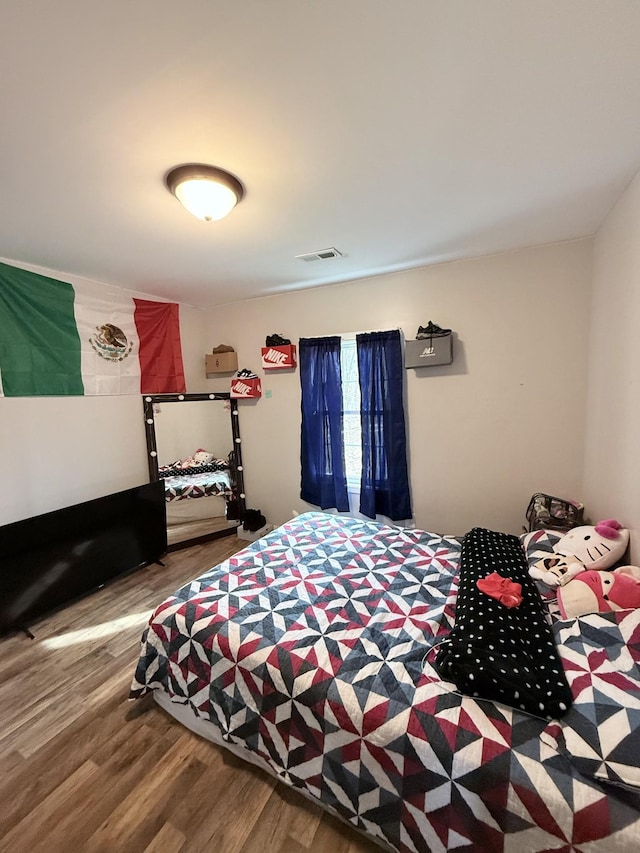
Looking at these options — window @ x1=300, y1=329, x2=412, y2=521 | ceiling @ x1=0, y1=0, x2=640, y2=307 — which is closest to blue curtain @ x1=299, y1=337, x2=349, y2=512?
window @ x1=300, y1=329, x2=412, y2=521

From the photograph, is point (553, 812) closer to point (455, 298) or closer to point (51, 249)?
point (455, 298)

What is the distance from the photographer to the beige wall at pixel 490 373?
240cm

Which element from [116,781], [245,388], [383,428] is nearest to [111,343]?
[245,388]

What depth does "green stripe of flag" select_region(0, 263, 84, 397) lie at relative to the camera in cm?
235

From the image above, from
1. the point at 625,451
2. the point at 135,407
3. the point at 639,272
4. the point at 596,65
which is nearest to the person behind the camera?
the point at 596,65

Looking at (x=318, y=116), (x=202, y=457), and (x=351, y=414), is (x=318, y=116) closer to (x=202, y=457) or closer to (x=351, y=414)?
(x=351, y=414)

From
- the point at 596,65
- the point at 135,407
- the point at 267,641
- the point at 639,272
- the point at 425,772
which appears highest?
the point at 596,65

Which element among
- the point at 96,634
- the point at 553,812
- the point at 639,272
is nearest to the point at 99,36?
the point at 639,272

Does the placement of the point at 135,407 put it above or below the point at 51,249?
below

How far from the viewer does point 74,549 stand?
99.7 inches

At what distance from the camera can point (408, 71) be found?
106cm

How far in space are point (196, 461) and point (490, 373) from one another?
288 centimetres

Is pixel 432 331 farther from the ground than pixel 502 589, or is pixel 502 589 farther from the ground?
pixel 432 331

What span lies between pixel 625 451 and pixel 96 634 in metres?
3.33
